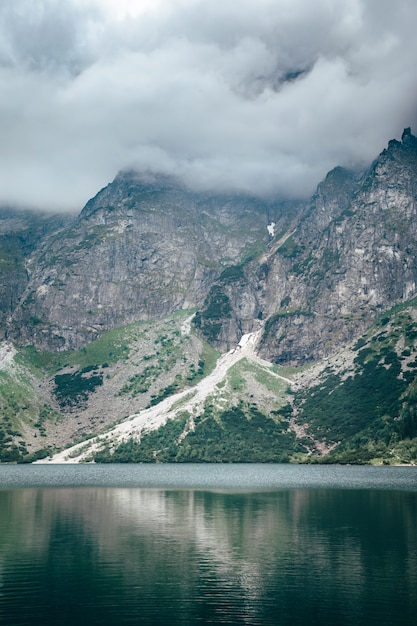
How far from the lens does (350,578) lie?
6028 centimetres

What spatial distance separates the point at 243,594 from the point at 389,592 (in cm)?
1249

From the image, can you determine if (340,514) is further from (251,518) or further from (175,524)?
(175,524)

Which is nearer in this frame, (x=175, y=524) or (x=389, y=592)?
(x=389, y=592)

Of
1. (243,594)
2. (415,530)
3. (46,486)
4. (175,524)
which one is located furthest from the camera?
(46,486)

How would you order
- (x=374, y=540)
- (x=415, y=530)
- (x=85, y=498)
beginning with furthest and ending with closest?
1. (x=85, y=498)
2. (x=415, y=530)
3. (x=374, y=540)

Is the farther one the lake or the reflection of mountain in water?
the reflection of mountain in water

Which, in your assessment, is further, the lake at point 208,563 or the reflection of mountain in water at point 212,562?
the reflection of mountain in water at point 212,562

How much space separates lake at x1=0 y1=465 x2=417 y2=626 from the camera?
4966cm

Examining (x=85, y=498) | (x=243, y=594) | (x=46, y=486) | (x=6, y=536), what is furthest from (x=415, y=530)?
(x=46, y=486)

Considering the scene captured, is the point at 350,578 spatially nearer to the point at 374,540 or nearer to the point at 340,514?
the point at 374,540

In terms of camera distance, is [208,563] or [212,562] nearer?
[208,563]

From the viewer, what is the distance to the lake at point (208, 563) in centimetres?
4966

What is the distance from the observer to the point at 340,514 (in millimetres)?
104312

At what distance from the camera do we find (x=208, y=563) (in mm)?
66312
